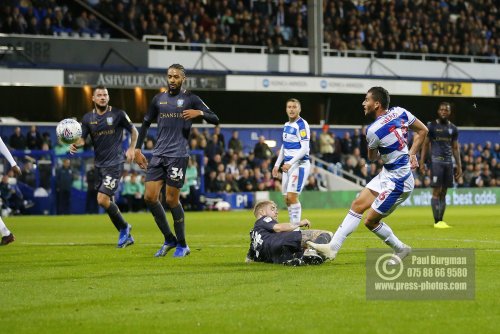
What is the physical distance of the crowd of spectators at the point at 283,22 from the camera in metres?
37.0

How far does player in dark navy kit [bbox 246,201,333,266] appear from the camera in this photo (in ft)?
38.4

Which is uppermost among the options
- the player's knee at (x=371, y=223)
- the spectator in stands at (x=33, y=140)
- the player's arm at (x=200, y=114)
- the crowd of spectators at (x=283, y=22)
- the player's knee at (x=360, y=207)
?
the crowd of spectators at (x=283, y=22)

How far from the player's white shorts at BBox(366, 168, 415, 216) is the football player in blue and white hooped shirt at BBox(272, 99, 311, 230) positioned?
559cm

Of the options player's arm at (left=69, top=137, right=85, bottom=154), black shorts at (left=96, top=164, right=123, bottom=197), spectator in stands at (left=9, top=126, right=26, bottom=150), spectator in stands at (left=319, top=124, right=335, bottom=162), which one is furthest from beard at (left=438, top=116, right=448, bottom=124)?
spectator in stands at (left=319, top=124, right=335, bottom=162)

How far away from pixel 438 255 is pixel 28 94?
30.1 metres

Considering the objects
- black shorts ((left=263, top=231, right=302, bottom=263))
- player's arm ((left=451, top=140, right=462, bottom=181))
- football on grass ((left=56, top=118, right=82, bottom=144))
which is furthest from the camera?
player's arm ((left=451, top=140, right=462, bottom=181))

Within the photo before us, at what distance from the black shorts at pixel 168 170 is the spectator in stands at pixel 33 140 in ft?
67.0

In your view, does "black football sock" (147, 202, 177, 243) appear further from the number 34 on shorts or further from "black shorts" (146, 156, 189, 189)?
the number 34 on shorts

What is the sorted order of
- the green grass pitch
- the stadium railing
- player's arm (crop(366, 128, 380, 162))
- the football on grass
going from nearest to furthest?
the green grass pitch
player's arm (crop(366, 128, 380, 162))
the football on grass
the stadium railing

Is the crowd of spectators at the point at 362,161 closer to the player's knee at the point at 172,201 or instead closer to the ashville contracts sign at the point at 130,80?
the ashville contracts sign at the point at 130,80

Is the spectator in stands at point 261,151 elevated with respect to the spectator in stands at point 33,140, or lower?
lower

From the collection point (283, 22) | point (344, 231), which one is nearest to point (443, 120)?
point (344, 231)

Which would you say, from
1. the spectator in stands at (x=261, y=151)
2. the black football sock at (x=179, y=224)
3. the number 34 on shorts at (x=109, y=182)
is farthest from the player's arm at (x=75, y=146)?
the spectator in stands at (x=261, y=151)

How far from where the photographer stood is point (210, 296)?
9.05 metres
